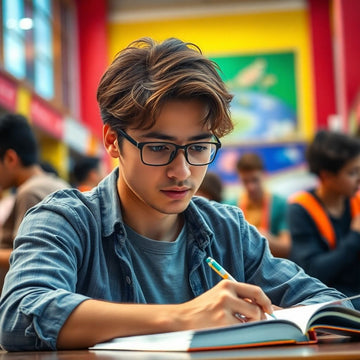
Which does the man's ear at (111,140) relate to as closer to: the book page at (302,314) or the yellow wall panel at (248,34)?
the book page at (302,314)

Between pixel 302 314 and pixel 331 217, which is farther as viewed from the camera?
pixel 331 217

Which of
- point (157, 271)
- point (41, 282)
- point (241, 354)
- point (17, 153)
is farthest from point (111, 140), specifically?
point (17, 153)

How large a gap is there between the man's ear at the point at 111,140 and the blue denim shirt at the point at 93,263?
0.05 meters

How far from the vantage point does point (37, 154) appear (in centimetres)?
304

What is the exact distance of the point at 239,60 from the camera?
12664 millimetres

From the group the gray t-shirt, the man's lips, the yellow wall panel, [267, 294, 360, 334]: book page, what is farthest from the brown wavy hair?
the yellow wall panel

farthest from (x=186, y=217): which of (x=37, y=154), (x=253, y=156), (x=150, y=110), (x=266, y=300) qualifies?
(x=253, y=156)

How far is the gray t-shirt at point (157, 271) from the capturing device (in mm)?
1413

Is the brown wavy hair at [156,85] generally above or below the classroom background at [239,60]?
above

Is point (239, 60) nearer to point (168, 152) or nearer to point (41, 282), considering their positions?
point (168, 152)

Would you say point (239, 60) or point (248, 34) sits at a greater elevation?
point (248, 34)

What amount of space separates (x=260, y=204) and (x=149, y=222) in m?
2.96

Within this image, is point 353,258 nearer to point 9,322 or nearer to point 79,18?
point 9,322

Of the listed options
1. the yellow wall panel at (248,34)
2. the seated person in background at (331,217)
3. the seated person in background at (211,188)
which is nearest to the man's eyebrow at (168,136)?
the seated person in background at (331,217)
